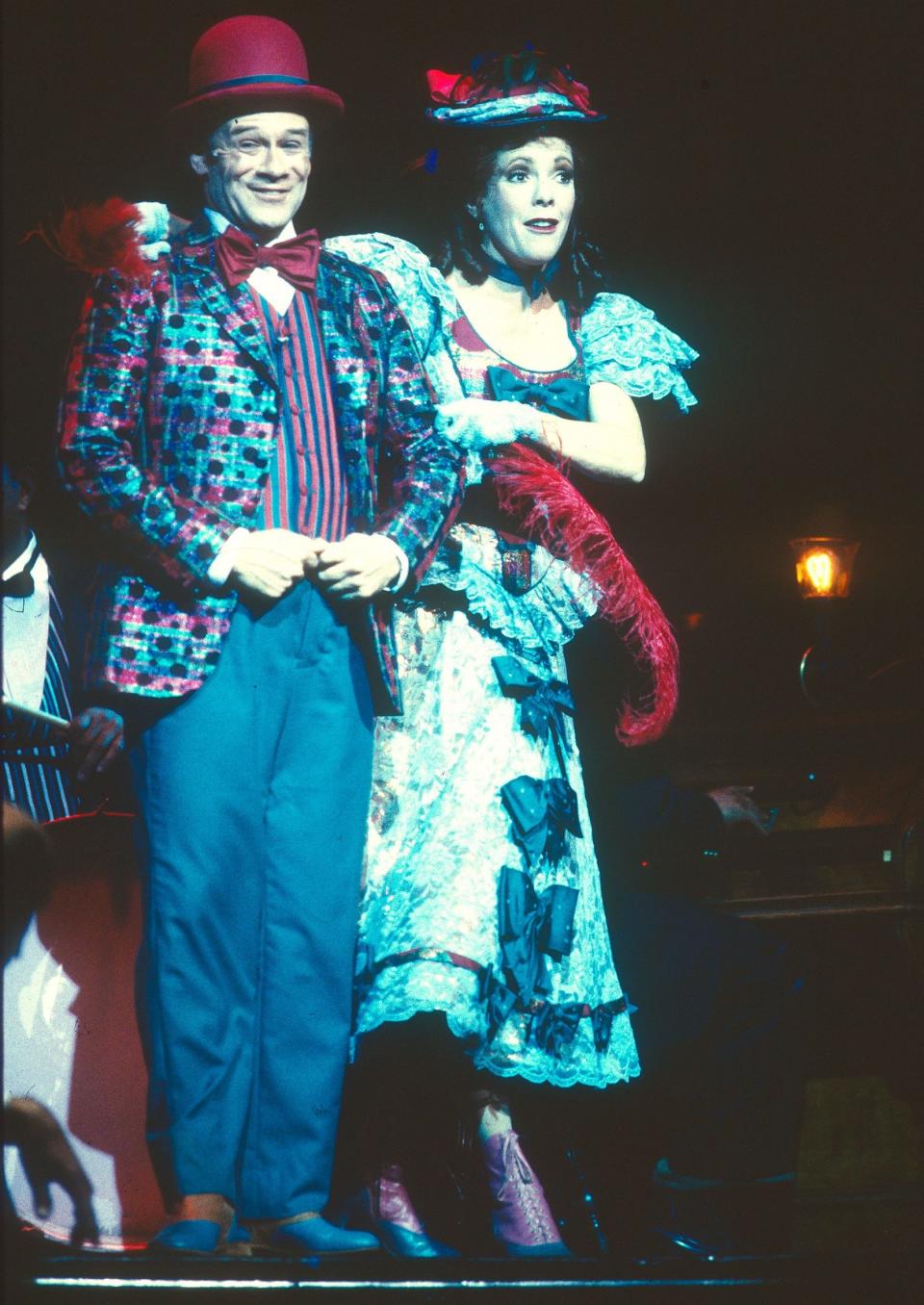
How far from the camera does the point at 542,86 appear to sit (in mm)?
3436

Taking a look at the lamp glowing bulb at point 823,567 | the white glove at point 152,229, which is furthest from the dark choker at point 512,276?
the lamp glowing bulb at point 823,567

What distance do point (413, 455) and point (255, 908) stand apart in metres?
0.94

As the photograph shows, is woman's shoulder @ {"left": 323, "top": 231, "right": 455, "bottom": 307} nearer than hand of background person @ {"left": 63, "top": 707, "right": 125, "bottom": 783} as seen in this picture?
No

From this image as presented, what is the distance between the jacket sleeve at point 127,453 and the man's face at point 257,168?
0.33 metres

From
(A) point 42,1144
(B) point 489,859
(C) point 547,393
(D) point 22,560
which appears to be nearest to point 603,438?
(C) point 547,393

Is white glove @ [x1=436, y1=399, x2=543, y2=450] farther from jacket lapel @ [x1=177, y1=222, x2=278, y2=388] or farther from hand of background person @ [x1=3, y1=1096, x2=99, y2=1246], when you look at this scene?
hand of background person @ [x1=3, y1=1096, x2=99, y2=1246]

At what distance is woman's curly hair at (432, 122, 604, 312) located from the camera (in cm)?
348

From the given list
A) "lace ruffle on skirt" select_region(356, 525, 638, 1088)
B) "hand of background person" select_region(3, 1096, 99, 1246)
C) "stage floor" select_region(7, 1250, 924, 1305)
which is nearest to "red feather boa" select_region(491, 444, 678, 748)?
"lace ruffle on skirt" select_region(356, 525, 638, 1088)

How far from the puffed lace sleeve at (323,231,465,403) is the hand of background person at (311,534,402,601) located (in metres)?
0.49

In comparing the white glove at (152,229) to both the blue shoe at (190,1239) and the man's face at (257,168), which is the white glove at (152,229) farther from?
the blue shoe at (190,1239)

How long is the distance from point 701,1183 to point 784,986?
0.48 metres

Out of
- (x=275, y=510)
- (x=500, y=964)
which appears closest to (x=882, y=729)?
(x=500, y=964)

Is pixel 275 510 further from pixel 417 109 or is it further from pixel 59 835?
pixel 417 109

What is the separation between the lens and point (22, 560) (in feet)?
10.2
